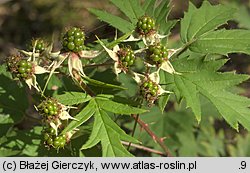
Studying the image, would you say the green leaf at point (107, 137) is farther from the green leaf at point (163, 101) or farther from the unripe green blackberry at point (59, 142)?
the green leaf at point (163, 101)

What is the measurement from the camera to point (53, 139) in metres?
2.62

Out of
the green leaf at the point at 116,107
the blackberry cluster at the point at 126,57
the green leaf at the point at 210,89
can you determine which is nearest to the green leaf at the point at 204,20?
the green leaf at the point at 210,89

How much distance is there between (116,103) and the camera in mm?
2592

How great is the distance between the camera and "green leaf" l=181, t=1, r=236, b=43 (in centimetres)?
303

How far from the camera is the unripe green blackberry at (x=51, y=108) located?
8.30 ft

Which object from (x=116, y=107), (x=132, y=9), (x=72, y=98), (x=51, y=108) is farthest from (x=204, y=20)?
(x=51, y=108)

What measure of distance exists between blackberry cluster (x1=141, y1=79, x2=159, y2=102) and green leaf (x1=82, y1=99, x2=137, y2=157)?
0.23 m

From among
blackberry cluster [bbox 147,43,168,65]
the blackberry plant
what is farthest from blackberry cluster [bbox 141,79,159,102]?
blackberry cluster [bbox 147,43,168,65]

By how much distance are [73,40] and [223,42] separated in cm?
95

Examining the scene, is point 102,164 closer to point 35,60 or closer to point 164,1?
point 35,60

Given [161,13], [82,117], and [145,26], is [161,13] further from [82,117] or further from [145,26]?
[82,117]

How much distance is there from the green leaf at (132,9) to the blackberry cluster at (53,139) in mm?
929

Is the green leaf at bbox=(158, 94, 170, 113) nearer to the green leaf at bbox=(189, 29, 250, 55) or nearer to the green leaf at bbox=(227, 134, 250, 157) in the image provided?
the green leaf at bbox=(189, 29, 250, 55)

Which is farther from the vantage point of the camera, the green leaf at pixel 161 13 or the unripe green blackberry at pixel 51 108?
the green leaf at pixel 161 13
